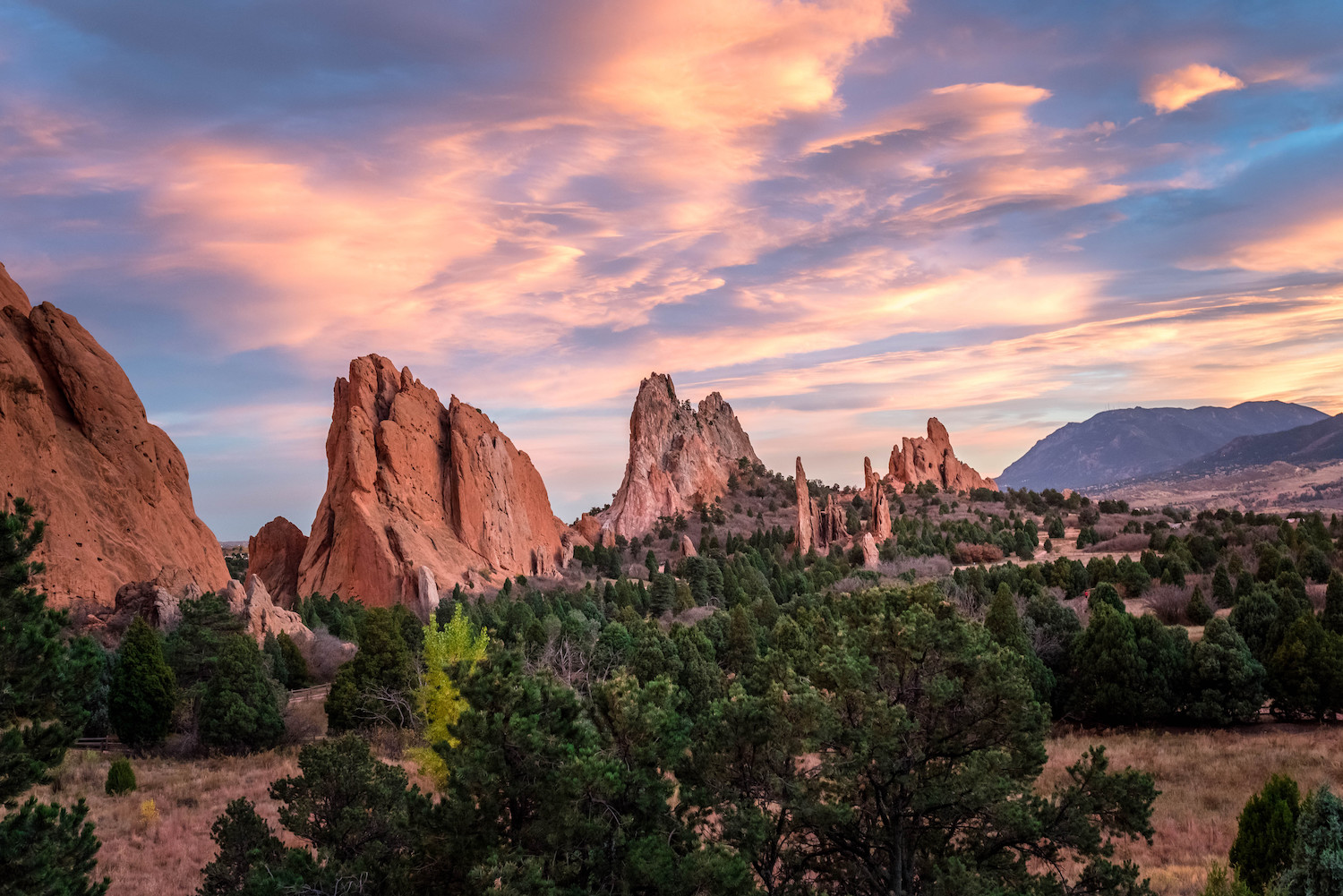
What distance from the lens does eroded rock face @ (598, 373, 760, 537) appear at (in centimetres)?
13500

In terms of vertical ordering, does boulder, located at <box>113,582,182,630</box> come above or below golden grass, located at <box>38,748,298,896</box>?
above

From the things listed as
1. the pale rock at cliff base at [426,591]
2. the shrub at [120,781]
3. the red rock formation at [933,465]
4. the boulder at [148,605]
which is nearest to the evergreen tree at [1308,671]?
the shrub at [120,781]

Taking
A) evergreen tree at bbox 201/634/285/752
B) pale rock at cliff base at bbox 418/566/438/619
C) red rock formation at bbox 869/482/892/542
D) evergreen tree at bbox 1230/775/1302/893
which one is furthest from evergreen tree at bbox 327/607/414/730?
red rock formation at bbox 869/482/892/542

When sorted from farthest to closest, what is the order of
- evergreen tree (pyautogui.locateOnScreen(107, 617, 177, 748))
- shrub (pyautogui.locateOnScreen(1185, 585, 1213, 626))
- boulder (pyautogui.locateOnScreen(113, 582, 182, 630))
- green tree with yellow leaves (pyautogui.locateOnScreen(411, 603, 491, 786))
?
shrub (pyautogui.locateOnScreen(1185, 585, 1213, 626)) → boulder (pyautogui.locateOnScreen(113, 582, 182, 630)) → evergreen tree (pyautogui.locateOnScreen(107, 617, 177, 748)) → green tree with yellow leaves (pyautogui.locateOnScreen(411, 603, 491, 786))

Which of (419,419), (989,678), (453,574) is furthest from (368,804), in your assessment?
(419,419)

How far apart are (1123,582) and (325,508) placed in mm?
67970

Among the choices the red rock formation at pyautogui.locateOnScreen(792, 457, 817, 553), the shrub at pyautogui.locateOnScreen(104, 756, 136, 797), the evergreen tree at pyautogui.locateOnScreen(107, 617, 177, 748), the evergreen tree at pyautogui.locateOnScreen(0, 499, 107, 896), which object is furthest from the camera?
the red rock formation at pyautogui.locateOnScreen(792, 457, 817, 553)

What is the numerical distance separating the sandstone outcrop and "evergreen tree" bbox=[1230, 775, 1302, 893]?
64679 millimetres

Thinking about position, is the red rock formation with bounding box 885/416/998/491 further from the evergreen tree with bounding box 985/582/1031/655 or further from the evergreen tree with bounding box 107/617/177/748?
the evergreen tree with bounding box 107/617/177/748

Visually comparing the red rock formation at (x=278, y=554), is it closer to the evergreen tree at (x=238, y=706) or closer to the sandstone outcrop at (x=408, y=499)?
the sandstone outcrop at (x=408, y=499)

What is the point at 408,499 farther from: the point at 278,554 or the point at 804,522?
the point at 804,522

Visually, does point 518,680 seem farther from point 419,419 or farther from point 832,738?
point 419,419

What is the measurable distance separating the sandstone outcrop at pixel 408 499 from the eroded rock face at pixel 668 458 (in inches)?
1498

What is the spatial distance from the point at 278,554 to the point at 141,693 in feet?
168
